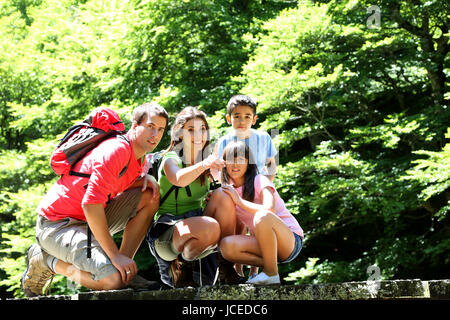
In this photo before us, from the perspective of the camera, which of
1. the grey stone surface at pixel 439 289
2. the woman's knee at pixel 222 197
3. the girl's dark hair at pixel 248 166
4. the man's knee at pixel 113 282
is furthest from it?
the girl's dark hair at pixel 248 166

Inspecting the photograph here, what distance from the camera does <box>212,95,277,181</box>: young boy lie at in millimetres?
3189

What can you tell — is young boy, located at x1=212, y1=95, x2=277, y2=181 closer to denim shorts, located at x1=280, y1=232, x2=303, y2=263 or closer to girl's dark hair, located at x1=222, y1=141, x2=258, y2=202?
girl's dark hair, located at x1=222, y1=141, x2=258, y2=202

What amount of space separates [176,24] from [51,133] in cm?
449

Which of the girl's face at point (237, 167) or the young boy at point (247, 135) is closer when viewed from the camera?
the girl's face at point (237, 167)

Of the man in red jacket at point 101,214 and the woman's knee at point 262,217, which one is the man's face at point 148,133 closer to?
the man in red jacket at point 101,214

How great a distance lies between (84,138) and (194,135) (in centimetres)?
63

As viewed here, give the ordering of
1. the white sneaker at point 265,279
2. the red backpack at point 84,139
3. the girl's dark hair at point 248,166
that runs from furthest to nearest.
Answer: the girl's dark hair at point 248,166
the red backpack at point 84,139
the white sneaker at point 265,279

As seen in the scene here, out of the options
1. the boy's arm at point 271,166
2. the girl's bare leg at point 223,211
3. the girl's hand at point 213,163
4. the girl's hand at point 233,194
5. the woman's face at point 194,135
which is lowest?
the girl's bare leg at point 223,211

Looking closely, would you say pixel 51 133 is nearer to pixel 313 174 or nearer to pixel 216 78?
pixel 216 78

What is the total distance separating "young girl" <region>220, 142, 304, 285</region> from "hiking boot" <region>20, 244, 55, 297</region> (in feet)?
3.16

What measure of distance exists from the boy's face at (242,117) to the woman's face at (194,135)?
33 cm

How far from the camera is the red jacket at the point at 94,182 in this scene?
2462 mm

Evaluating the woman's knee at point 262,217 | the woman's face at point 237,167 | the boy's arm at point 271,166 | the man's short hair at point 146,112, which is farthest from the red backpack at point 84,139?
the boy's arm at point 271,166

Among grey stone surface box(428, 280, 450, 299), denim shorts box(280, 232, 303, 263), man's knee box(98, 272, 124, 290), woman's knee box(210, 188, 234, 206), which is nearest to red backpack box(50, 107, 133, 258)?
man's knee box(98, 272, 124, 290)
